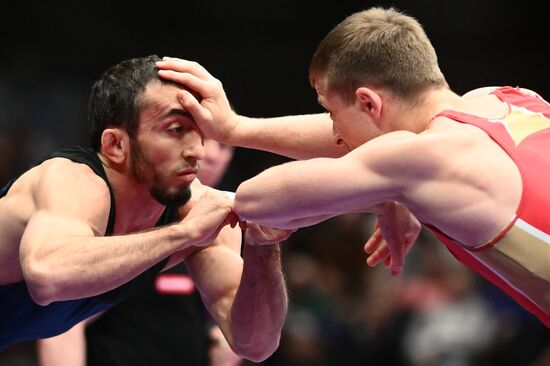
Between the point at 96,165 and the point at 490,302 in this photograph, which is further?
the point at 490,302

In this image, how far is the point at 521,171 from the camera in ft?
8.52

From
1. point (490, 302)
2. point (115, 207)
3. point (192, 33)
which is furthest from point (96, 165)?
point (192, 33)

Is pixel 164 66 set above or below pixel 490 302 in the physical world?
above

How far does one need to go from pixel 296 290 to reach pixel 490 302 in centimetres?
144

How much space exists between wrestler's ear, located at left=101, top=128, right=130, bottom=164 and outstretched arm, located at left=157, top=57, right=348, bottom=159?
26cm

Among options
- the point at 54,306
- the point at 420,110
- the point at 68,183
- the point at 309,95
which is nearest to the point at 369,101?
the point at 420,110

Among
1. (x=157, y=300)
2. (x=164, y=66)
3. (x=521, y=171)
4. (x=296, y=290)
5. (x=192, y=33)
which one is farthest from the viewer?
(x=192, y=33)

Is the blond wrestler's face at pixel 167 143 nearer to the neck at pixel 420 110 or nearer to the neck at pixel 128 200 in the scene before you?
the neck at pixel 128 200

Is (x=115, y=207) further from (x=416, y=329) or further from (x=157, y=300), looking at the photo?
(x=416, y=329)

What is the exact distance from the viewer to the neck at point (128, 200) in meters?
3.51

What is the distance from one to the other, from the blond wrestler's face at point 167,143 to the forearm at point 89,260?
0.41 meters

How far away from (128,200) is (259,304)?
598 mm

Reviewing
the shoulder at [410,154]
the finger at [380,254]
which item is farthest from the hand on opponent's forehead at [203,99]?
the shoulder at [410,154]

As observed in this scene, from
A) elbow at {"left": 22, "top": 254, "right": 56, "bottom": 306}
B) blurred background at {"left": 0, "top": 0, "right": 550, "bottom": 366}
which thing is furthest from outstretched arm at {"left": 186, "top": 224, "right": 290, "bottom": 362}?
blurred background at {"left": 0, "top": 0, "right": 550, "bottom": 366}
